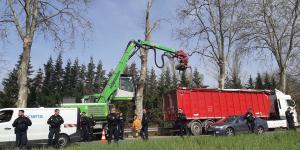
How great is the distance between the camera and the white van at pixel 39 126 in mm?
18597

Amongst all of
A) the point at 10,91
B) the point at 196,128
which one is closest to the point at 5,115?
the point at 196,128

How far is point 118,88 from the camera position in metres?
26.6

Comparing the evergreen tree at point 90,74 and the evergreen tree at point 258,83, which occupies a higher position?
the evergreen tree at point 90,74

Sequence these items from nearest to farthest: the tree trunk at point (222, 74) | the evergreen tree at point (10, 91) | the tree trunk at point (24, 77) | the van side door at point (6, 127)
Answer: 1. the van side door at point (6, 127)
2. the tree trunk at point (24, 77)
3. the tree trunk at point (222, 74)
4. the evergreen tree at point (10, 91)

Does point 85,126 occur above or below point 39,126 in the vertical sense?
above

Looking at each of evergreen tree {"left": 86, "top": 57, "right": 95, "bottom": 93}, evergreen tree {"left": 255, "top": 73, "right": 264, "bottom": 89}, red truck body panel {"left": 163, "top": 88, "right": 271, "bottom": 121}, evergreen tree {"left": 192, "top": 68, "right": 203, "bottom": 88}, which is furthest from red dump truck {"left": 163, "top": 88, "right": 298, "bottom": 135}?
evergreen tree {"left": 86, "top": 57, "right": 95, "bottom": 93}

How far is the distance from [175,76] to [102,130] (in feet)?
157

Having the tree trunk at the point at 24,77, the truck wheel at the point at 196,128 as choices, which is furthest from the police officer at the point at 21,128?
the truck wheel at the point at 196,128

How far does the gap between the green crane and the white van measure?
447 centimetres

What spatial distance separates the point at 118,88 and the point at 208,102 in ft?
20.2

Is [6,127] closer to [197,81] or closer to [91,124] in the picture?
[91,124]

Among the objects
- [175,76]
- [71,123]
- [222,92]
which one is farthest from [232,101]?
[175,76]

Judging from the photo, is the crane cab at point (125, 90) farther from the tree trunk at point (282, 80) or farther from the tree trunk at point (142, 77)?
the tree trunk at point (282, 80)

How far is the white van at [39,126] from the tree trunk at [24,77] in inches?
203
